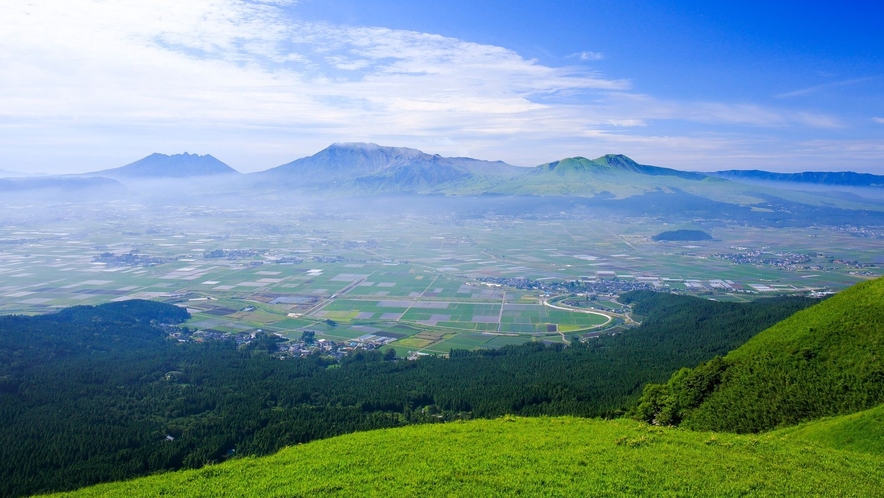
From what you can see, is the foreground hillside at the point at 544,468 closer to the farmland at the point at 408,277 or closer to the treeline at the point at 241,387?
the treeline at the point at 241,387

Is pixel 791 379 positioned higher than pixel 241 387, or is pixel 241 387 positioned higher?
pixel 791 379

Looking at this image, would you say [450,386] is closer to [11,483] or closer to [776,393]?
[776,393]

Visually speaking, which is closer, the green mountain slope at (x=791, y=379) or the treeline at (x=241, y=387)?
the green mountain slope at (x=791, y=379)

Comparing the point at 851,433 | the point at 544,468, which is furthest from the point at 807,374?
the point at 544,468

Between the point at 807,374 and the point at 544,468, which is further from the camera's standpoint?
the point at 807,374

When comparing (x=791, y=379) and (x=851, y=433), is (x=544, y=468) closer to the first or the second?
(x=851, y=433)

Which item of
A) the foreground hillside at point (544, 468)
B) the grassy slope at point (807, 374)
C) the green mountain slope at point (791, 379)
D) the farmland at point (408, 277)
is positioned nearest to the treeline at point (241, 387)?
the green mountain slope at point (791, 379)

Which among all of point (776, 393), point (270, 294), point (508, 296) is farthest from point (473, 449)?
point (270, 294)
